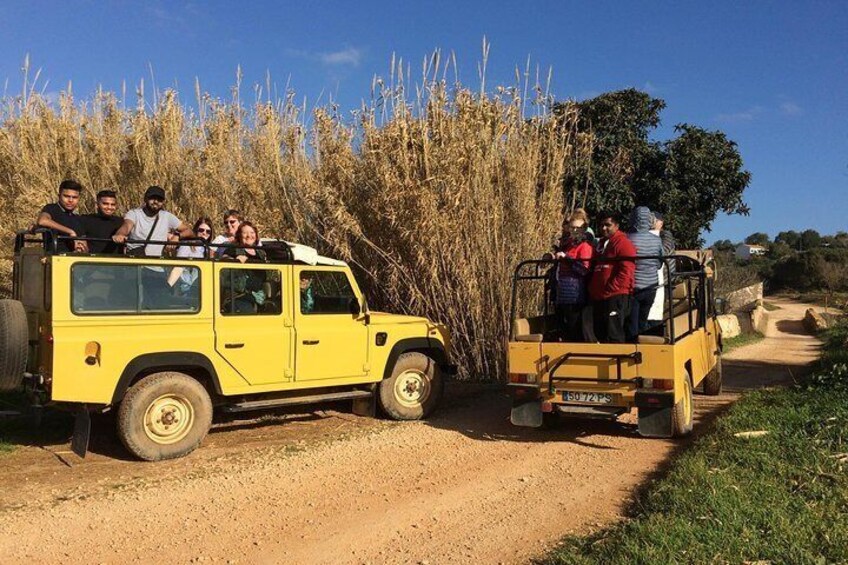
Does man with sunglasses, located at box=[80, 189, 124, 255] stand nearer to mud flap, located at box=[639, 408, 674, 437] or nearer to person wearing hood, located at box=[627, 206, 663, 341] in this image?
person wearing hood, located at box=[627, 206, 663, 341]

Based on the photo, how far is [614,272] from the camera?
6812 mm

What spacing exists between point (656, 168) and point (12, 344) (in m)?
12.9

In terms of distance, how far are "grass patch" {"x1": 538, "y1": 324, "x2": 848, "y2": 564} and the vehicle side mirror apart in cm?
363

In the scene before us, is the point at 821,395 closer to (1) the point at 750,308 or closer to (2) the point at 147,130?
(2) the point at 147,130

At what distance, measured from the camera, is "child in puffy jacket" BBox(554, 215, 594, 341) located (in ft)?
23.6

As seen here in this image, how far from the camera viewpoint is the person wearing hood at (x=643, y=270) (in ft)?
22.9

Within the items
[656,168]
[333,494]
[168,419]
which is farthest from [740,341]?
[168,419]

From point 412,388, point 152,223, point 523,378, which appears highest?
point 152,223

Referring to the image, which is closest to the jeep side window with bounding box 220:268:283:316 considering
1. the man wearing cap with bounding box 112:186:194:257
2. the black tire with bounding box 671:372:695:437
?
the man wearing cap with bounding box 112:186:194:257

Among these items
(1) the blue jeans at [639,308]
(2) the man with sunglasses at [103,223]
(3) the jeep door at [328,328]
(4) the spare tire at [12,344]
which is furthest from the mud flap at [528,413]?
(2) the man with sunglasses at [103,223]

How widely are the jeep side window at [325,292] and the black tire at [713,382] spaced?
5.26 meters

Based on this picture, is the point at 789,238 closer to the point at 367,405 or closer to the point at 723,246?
the point at 723,246

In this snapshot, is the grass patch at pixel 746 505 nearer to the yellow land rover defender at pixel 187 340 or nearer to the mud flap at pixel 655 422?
the mud flap at pixel 655 422

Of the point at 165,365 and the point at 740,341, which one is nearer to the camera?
the point at 165,365
